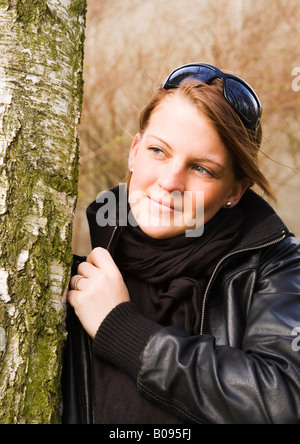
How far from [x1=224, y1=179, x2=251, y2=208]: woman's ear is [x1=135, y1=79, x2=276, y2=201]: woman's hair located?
0.09ft

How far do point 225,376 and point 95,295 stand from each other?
0.49 m

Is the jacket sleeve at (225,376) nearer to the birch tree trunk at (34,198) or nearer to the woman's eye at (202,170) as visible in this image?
the birch tree trunk at (34,198)

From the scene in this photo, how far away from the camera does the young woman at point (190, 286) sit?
1.65 m

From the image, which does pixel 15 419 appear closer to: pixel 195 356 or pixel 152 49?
pixel 195 356

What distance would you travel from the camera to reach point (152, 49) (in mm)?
6062

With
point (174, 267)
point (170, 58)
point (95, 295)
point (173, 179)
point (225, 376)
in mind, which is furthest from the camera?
point (170, 58)

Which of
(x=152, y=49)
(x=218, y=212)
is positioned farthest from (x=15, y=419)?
(x=152, y=49)

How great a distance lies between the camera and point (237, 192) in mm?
2203

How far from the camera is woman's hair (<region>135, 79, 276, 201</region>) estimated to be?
1.97 m

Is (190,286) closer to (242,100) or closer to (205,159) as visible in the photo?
(205,159)

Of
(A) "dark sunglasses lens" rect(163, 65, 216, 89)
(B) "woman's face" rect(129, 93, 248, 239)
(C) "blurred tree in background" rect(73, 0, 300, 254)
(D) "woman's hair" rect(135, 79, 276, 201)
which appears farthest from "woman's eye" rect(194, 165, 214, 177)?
(C) "blurred tree in background" rect(73, 0, 300, 254)

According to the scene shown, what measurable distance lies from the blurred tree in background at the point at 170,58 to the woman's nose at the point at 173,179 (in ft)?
13.1

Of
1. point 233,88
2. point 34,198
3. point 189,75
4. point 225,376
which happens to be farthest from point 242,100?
point 225,376

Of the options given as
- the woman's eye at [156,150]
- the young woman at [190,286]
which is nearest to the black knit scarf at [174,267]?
the young woman at [190,286]
